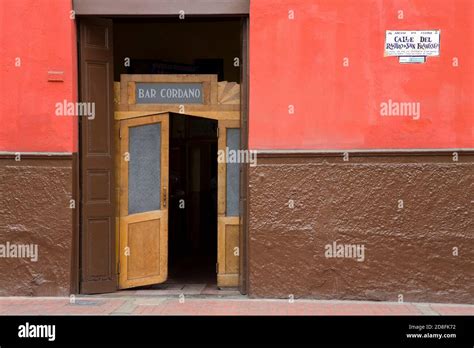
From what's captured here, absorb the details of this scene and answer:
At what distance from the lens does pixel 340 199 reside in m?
8.41

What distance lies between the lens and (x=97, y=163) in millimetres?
8719

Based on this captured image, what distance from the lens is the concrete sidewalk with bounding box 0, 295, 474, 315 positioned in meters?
7.80

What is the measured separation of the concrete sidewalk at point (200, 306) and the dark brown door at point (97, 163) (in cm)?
41

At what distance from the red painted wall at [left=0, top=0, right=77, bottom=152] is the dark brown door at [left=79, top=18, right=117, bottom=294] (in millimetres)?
190

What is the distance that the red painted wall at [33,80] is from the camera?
853 cm

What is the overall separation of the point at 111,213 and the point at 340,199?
299 cm

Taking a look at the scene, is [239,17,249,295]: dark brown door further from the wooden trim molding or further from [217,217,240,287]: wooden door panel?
the wooden trim molding

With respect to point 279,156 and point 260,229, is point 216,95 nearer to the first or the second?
point 279,156

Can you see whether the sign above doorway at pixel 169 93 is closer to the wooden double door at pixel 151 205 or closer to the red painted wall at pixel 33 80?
the wooden double door at pixel 151 205

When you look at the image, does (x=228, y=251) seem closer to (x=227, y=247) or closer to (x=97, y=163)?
(x=227, y=247)

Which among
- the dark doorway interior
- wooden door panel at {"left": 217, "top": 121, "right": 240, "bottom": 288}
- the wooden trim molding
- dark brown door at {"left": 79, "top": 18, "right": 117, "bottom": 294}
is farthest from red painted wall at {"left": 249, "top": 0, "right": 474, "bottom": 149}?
the dark doorway interior

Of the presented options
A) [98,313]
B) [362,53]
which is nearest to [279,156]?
[362,53]

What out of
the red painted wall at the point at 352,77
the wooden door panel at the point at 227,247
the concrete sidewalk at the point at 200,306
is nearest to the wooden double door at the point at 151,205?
the wooden door panel at the point at 227,247
